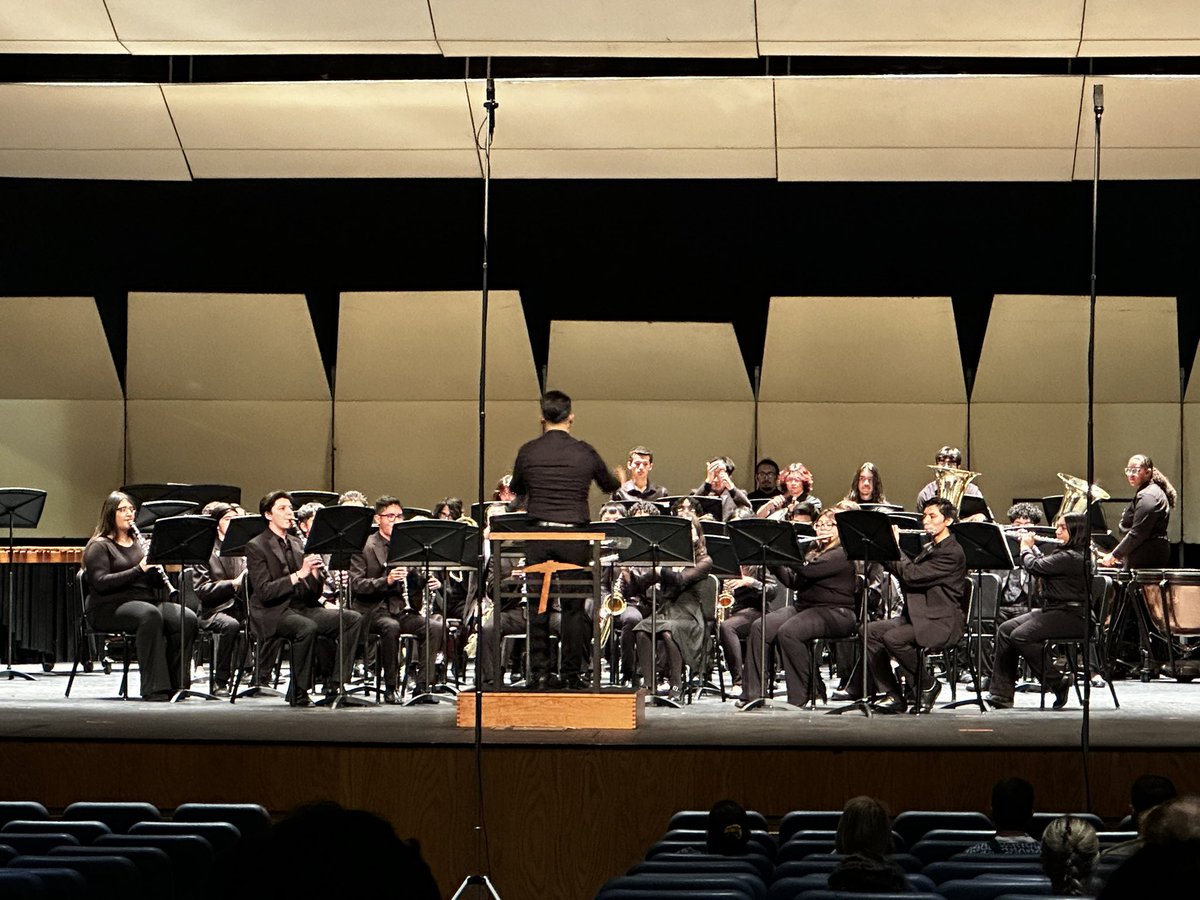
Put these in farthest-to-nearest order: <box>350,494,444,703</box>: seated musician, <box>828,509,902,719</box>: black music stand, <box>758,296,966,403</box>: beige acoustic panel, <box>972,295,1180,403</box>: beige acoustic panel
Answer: <box>758,296,966,403</box>: beige acoustic panel < <box>972,295,1180,403</box>: beige acoustic panel < <box>350,494,444,703</box>: seated musician < <box>828,509,902,719</box>: black music stand

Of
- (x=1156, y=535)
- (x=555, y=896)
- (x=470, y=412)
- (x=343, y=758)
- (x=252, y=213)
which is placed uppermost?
(x=252, y=213)

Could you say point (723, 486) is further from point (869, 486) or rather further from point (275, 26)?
point (275, 26)

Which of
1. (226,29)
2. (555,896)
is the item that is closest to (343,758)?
(555,896)

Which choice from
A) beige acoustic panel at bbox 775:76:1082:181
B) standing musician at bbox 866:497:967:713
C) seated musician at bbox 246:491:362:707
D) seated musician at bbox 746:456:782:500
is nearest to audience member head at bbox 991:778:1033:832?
standing musician at bbox 866:497:967:713

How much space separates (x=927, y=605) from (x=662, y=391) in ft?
18.9

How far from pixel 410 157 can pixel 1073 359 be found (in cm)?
575

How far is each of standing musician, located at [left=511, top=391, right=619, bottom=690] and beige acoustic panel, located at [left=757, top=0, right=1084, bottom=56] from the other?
11.5 feet

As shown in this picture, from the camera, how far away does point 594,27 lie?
10.4 meters

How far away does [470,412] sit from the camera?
14031 millimetres

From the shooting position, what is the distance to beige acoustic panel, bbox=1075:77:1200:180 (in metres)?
11.7

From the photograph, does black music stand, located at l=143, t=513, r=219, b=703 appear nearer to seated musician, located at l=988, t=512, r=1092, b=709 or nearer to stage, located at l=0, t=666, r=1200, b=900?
stage, located at l=0, t=666, r=1200, b=900

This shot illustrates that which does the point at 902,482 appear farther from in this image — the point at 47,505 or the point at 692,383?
the point at 47,505

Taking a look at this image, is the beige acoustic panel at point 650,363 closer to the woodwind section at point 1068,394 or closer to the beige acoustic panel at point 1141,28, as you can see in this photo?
the woodwind section at point 1068,394

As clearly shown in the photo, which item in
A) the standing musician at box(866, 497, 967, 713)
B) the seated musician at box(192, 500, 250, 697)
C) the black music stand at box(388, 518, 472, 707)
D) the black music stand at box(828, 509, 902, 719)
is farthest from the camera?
the seated musician at box(192, 500, 250, 697)
